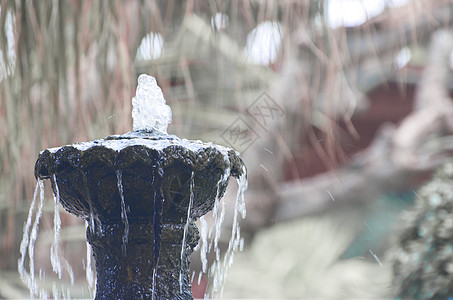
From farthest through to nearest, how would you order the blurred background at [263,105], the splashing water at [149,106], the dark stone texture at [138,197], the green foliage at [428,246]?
the green foliage at [428,246], the blurred background at [263,105], the splashing water at [149,106], the dark stone texture at [138,197]

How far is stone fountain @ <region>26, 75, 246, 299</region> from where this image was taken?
2.61 feet

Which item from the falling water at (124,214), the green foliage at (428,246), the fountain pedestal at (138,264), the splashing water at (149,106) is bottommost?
the green foliage at (428,246)

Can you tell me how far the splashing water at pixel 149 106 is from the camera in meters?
0.95

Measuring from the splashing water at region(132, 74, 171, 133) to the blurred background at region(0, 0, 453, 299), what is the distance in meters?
0.42

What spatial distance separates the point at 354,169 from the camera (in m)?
3.04

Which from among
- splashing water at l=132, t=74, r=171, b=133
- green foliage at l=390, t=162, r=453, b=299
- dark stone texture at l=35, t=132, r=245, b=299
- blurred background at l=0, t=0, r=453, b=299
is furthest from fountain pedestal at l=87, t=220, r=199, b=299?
green foliage at l=390, t=162, r=453, b=299

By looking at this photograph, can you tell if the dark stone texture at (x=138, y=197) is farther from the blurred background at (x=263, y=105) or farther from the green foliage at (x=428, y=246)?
the green foliage at (x=428, y=246)

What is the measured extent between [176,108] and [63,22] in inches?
33.7

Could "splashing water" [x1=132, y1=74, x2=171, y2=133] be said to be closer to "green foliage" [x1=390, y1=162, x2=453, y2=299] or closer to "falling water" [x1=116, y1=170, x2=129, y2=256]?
"falling water" [x1=116, y1=170, x2=129, y2=256]

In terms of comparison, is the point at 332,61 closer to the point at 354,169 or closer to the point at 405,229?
the point at 405,229

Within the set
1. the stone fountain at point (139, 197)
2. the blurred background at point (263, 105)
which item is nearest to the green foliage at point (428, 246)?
the blurred background at point (263, 105)

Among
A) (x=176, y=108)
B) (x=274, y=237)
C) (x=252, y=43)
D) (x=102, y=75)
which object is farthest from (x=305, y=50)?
(x=274, y=237)

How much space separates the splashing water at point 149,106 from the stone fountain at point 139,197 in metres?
0.08

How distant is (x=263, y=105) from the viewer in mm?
2604
